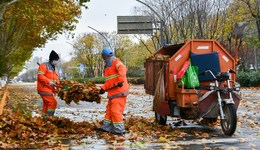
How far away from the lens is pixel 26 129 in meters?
9.41

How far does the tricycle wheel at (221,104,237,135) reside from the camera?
928 cm

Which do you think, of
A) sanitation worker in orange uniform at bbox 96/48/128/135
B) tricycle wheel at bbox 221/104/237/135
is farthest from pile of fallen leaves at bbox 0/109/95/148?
tricycle wheel at bbox 221/104/237/135

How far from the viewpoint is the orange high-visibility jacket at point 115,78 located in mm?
9797

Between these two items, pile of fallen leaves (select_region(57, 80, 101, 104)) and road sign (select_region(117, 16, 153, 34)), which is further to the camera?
road sign (select_region(117, 16, 153, 34))

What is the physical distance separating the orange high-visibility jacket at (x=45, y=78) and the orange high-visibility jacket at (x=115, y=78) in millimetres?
1693

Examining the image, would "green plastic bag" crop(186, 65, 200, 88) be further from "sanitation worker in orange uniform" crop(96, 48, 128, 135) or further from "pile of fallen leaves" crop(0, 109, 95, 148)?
"pile of fallen leaves" crop(0, 109, 95, 148)

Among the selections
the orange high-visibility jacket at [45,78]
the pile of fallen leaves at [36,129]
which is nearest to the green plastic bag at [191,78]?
the pile of fallen leaves at [36,129]

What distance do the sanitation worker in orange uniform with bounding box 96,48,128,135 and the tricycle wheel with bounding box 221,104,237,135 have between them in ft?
6.62

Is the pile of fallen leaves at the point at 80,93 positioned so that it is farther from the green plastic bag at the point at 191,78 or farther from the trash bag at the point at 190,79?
the green plastic bag at the point at 191,78

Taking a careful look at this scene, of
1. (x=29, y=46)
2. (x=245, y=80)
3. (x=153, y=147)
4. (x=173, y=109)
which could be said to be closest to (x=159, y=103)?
(x=173, y=109)

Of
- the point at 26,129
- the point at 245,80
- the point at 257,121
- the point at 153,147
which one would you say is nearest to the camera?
the point at 153,147

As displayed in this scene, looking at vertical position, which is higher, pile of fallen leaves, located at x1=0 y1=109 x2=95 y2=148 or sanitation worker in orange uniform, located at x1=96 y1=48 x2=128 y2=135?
sanitation worker in orange uniform, located at x1=96 y1=48 x2=128 y2=135

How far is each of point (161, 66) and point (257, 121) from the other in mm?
3175

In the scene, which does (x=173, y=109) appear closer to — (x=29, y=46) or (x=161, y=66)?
(x=161, y=66)
